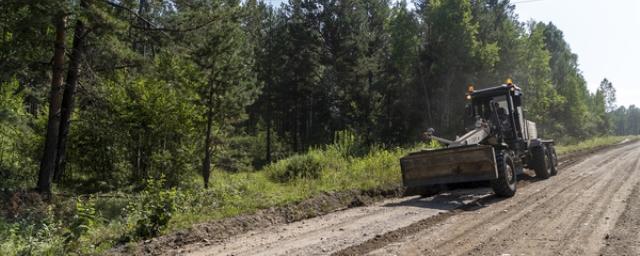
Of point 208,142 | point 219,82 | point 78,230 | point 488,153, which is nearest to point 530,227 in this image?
point 488,153

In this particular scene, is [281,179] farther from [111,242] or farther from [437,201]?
[111,242]

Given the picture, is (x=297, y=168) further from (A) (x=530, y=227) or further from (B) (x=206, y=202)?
(A) (x=530, y=227)

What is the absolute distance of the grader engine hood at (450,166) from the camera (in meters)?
9.69

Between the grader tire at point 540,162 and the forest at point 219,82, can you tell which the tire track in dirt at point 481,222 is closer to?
the grader tire at point 540,162

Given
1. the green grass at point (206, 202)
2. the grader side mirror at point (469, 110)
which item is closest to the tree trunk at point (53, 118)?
the green grass at point (206, 202)

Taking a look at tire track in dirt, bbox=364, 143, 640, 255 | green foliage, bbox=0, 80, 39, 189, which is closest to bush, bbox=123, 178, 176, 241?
tire track in dirt, bbox=364, 143, 640, 255

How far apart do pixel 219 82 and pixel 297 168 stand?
5.41m

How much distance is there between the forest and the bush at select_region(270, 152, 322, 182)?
0.14 m

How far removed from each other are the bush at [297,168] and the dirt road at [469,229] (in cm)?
475

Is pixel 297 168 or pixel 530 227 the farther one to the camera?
pixel 297 168

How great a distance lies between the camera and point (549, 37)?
53.2 metres

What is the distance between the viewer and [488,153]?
9.68 meters

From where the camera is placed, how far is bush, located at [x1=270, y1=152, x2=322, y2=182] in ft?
48.2

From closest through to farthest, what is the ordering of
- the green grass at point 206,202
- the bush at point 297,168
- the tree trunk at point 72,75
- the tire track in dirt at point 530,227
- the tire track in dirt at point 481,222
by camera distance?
the tire track in dirt at point 530,227, the tire track in dirt at point 481,222, the green grass at point 206,202, the tree trunk at point 72,75, the bush at point 297,168
